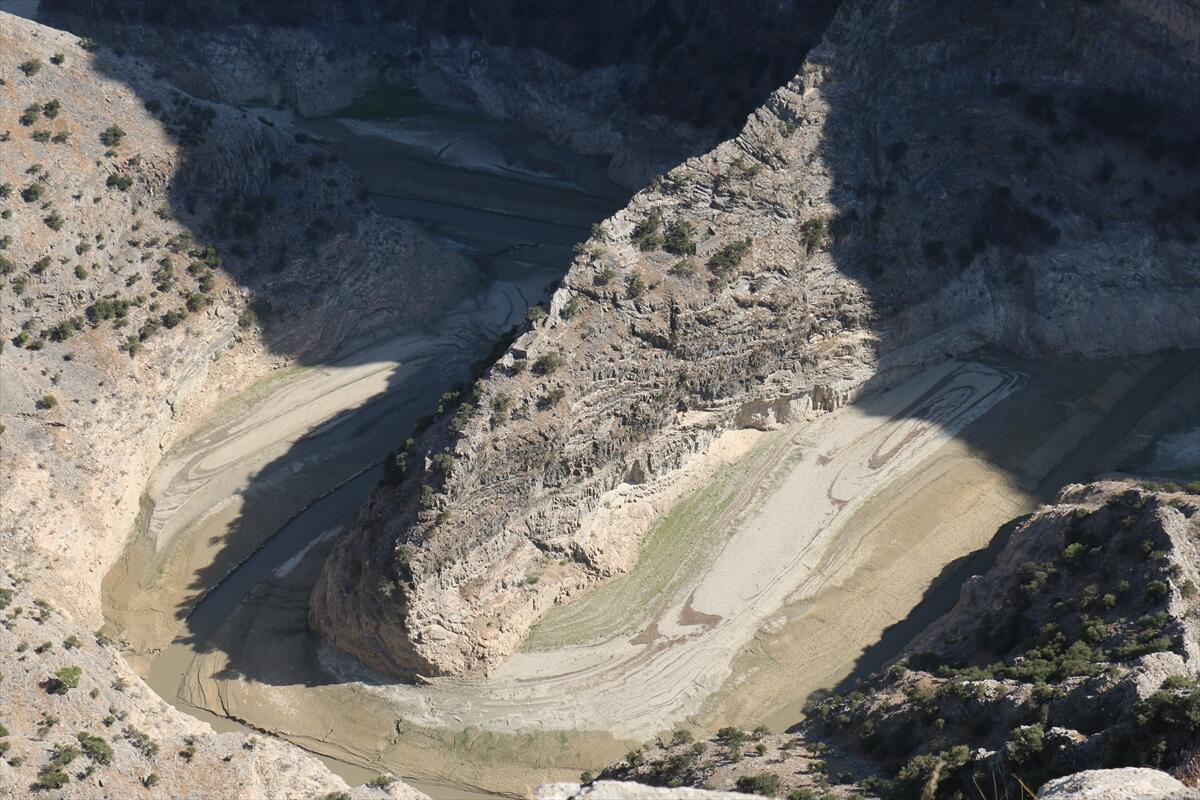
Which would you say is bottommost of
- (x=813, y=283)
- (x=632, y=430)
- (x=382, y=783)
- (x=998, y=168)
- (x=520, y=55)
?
(x=382, y=783)

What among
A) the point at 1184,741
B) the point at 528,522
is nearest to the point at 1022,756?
the point at 1184,741

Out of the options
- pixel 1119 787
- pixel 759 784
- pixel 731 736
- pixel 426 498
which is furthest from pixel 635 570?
pixel 1119 787

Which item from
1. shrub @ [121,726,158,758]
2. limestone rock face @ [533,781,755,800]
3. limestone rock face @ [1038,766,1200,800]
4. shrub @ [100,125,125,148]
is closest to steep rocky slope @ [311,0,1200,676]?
shrub @ [121,726,158,758]

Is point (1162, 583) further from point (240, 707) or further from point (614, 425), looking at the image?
point (240, 707)

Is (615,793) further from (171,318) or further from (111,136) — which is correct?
(111,136)

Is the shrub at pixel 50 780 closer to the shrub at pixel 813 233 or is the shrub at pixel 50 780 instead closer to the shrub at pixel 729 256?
the shrub at pixel 729 256

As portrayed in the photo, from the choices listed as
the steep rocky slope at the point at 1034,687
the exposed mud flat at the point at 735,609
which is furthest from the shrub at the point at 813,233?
the steep rocky slope at the point at 1034,687
